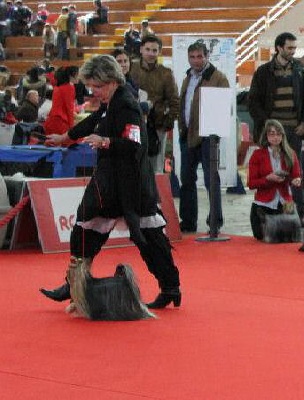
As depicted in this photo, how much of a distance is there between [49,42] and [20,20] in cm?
225

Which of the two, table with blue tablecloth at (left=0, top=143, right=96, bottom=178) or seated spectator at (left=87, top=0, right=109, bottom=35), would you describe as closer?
table with blue tablecloth at (left=0, top=143, right=96, bottom=178)

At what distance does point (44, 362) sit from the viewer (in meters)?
5.35

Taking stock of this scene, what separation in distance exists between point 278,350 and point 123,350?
2.31 ft

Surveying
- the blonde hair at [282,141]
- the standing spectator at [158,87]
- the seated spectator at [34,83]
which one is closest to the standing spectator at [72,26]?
the seated spectator at [34,83]

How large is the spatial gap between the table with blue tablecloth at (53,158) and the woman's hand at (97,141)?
441 centimetres

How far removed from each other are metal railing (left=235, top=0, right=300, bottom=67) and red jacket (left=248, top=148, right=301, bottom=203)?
1510 centimetres

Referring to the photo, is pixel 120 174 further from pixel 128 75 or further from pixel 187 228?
pixel 187 228

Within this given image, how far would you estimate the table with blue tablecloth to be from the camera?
35.6 feet

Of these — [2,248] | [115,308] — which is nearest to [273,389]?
[115,308]

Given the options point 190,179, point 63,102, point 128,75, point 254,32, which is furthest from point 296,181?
point 254,32

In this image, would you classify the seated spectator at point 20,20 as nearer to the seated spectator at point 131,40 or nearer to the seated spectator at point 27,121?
the seated spectator at point 131,40

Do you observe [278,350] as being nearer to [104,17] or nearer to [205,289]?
[205,289]

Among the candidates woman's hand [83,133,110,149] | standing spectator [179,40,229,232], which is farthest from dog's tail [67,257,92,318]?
standing spectator [179,40,229,232]

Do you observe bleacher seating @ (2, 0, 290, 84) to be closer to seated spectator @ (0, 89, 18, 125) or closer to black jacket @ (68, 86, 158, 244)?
seated spectator @ (0, 89, 18, 125)
